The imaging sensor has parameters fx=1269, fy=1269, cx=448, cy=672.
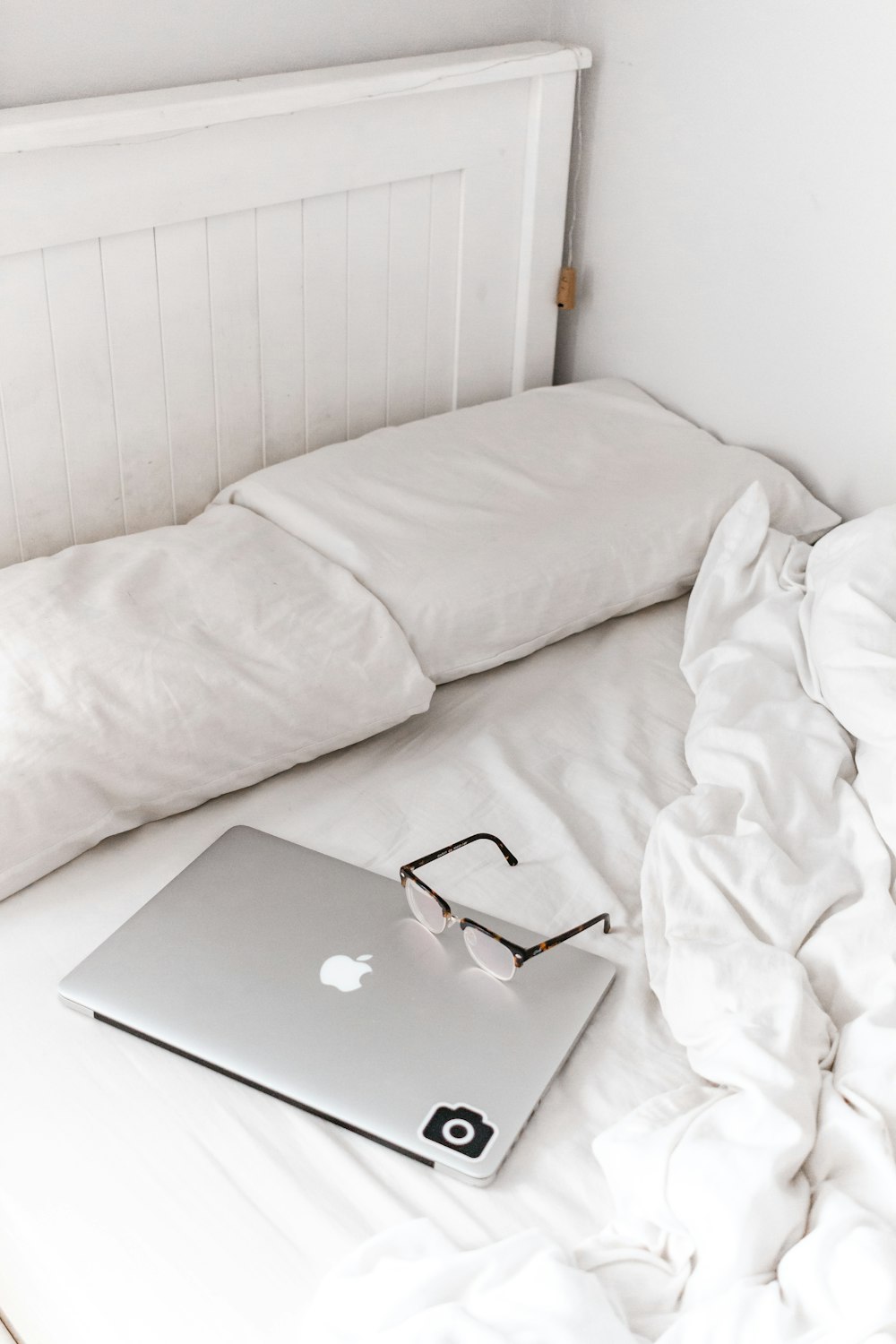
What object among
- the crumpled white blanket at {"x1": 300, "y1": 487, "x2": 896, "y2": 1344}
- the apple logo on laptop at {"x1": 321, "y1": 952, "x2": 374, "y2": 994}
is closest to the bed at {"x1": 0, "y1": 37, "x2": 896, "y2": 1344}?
the crumpled white blanket at {"x1": 300, "y1": 487, "x2": 896, "y2": 1344}

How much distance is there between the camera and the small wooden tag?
→ 1.71 m

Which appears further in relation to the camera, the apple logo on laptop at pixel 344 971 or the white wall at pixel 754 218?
the white wall at pixel 754 218

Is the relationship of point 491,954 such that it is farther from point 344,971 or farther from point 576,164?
point 576,164

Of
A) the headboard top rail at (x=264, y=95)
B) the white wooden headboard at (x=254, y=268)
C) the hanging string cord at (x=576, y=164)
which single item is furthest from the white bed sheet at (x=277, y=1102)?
the hanging string cord at (x=576, y=164)

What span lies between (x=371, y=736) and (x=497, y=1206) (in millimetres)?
526

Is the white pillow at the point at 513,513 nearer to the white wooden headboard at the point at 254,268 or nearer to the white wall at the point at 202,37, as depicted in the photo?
the white wooden headboard at the point at 254,268

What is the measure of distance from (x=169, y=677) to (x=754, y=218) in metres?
0.93

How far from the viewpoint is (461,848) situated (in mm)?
1084

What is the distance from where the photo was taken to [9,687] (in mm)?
1040

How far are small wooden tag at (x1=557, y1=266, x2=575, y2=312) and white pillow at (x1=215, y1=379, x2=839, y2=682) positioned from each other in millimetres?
227

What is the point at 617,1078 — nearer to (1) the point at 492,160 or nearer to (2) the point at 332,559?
(2) the point at 332,559

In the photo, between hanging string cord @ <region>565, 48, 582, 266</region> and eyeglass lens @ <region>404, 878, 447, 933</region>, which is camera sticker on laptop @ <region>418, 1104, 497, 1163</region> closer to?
eyeglass lens @ <region>404, 878, 447, 933</region>

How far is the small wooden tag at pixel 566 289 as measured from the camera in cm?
171

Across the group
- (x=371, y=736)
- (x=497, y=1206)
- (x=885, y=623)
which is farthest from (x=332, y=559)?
(x=497, y=1206)
